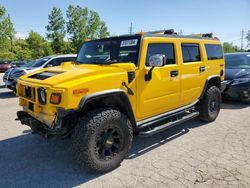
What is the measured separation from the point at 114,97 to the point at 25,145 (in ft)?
7.03

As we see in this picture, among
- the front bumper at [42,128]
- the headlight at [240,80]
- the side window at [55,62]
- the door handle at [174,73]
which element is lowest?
the front bumper at [42,128]

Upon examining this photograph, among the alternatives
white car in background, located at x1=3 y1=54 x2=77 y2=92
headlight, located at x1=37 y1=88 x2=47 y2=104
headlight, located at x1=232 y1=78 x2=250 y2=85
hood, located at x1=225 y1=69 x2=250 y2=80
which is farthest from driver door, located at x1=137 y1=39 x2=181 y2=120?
white car in background, located at x1=3 y1=54 x2=77 y2=92

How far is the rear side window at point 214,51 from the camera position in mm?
5434

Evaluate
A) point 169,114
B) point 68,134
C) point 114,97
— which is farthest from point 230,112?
point 68,134

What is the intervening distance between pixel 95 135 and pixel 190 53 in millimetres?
2781

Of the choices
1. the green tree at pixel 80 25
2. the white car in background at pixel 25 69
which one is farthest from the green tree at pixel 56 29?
the white car in background at pixel 25 69

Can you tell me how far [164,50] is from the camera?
4.18m

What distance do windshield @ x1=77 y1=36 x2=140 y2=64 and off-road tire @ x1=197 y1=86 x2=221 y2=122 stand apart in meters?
2.48

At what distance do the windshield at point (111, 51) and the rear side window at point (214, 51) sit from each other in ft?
7.86

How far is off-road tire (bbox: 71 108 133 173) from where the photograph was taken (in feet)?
10.1

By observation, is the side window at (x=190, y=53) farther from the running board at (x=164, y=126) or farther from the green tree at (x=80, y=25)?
the green tree at (x=80, y=25)

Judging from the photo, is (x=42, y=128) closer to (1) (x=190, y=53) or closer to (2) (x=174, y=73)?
(2) (x=174, y=73)

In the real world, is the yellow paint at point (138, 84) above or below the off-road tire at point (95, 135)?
above

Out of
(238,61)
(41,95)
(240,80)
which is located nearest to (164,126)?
(41,95)
